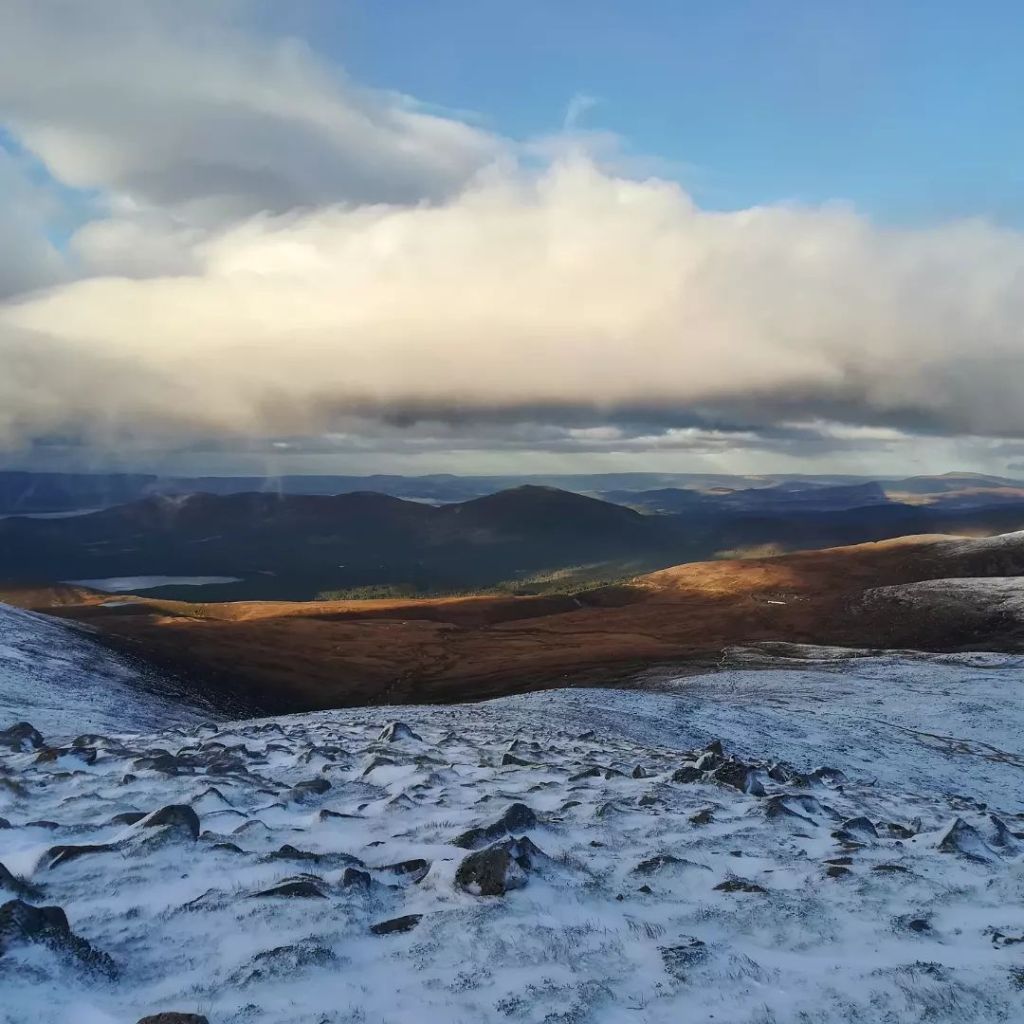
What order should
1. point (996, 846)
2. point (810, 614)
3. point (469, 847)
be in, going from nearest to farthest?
point (469, 847) → point (996, 846) → point (810, 614)

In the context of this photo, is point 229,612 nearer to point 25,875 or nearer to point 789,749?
point 789,749

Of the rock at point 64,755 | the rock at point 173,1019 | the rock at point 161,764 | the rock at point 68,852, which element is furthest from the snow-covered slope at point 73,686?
the rock at point 173,1019

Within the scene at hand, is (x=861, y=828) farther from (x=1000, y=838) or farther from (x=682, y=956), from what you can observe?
(x=682, y=956)

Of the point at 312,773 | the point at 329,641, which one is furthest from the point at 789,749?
the point at 329,641

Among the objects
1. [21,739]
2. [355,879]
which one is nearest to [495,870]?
[355,879]

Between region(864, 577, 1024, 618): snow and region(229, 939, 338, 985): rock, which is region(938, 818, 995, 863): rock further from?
region(864, 577, 1024, 618): snow

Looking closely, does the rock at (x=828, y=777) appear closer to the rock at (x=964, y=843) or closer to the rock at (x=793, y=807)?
the rock at (x=793, y=807)
